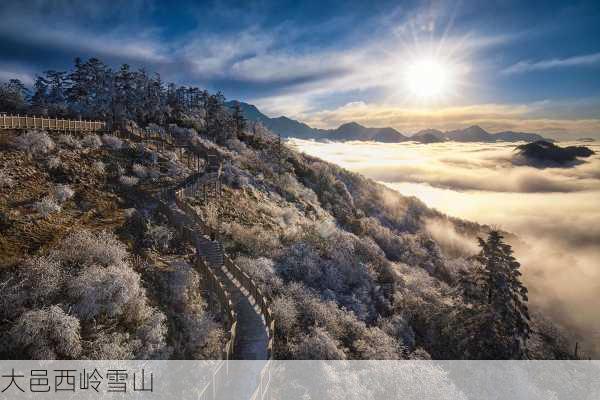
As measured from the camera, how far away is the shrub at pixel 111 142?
41.3 metres

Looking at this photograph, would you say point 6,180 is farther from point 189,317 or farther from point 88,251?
point 189,317

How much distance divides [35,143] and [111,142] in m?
9.97

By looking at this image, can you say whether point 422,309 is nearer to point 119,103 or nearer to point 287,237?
point 287,237

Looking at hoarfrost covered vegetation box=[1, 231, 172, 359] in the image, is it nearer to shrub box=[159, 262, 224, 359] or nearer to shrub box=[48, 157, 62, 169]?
shrub box=[159, 262, 224, 359]

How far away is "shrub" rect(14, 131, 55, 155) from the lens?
31062mm

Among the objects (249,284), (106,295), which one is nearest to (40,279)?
(106,295)

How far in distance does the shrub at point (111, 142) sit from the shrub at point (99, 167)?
22.5 feet

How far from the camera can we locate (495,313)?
34.4 m

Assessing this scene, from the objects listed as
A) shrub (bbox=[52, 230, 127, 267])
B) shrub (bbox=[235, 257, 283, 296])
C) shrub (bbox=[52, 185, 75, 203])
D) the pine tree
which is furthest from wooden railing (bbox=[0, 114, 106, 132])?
the pine tree

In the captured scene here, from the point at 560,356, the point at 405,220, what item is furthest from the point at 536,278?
the point at 560,356

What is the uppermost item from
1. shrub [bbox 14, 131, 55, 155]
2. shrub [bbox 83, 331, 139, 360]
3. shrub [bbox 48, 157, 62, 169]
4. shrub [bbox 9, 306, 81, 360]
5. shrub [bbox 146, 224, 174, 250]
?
shrub [bbox 14, 131, 55, 155]

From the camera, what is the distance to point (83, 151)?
36.2 meters

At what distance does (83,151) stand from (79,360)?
27.2m

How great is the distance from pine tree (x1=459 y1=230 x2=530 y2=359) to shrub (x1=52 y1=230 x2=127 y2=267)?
31.2m
